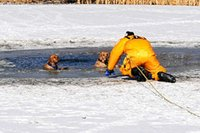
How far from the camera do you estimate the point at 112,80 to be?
11.4 m

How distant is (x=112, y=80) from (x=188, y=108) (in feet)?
9.51

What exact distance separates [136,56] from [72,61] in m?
3.82

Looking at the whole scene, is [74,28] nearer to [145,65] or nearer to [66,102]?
[145,65]

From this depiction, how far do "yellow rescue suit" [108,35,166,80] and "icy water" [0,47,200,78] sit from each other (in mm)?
936

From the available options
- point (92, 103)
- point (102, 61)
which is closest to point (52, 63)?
point (102, 61)

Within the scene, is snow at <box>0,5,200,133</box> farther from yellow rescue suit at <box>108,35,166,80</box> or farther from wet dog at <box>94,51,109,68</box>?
wet dog at <box>94,51,109,68</box>

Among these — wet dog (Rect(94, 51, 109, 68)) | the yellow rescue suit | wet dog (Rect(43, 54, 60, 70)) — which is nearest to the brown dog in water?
wet dog (Rect(43, 54, 60, 70))

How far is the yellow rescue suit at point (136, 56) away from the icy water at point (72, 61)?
0.94 m

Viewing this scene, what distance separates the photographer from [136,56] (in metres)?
11.3

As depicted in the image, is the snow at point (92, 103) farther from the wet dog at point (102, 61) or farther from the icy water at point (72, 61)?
the wet dog at point (102, 61)

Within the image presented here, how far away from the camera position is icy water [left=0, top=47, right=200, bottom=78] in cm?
1258

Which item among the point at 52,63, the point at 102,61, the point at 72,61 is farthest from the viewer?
the point at 72,61

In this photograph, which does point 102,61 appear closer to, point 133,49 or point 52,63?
point 52,63

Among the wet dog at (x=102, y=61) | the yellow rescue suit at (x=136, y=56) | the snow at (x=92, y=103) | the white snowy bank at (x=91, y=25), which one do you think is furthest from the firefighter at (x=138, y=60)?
the white snowy bank at (x=91, y=25)
